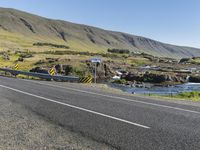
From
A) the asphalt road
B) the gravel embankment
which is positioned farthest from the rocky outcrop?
the gravel embankment

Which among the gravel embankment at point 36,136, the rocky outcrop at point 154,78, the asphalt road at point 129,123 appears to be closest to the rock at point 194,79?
the rocky outcrop at point 154,78

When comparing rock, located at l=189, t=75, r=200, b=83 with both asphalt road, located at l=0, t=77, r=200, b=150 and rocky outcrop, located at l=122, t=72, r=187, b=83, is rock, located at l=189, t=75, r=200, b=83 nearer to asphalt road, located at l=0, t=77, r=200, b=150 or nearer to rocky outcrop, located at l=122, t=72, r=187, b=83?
rocky outcrop, located at l=122, t=72, r=187, b=83

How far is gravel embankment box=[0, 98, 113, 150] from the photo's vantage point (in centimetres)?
802

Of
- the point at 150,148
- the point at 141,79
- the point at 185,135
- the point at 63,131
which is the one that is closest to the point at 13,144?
the point at 63,131

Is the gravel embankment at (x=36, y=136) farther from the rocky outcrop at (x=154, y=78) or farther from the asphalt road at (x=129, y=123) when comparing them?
the rocky outcrop at (x=154, y=78)

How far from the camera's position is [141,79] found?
6619cm

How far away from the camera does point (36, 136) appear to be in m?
9.08

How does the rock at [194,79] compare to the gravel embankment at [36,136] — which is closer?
the gravel embankment at [36,136]

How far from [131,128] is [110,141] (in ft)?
5.29

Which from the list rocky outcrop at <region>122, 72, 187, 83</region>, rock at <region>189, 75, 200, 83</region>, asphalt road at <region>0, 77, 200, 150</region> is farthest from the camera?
rock at <region>189, 75, 200, 83</region>

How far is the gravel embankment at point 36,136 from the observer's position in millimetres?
8023

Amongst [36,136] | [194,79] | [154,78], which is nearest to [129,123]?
[36,136]

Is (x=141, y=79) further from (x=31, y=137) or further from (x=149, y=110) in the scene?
(x=31, y=137)

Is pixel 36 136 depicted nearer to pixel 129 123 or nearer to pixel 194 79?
pixel 129 123
